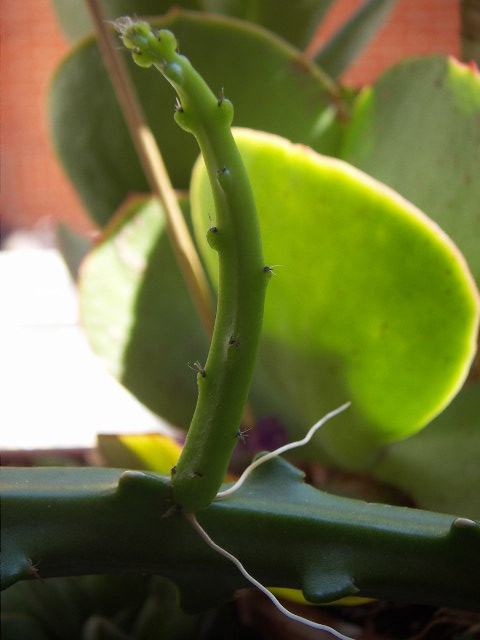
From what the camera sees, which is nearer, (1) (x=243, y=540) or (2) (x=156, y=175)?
(1) (x=243, y=540)

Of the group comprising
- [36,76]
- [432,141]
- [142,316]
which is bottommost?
[36,76]

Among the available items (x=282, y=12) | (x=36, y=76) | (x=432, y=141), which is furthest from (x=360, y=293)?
(x=36, y=76)

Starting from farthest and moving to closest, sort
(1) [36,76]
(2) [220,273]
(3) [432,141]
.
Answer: (1) [36,76] → (3) [432,141] → (2) [220,273]

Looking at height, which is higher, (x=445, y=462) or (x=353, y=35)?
(x=353, y=35)

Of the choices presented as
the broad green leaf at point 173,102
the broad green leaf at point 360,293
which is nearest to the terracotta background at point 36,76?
the broad green leaf at point 173,102

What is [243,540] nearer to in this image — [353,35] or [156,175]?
[156,175]

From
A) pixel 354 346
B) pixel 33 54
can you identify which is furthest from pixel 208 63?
pixel 33 54

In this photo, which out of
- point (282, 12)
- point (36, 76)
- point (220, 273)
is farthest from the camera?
point (36, 76)
